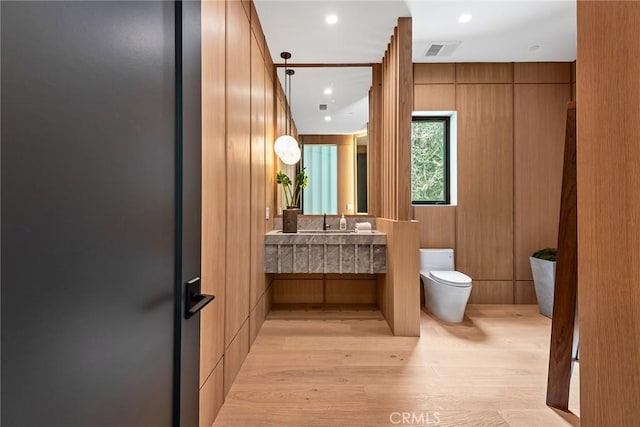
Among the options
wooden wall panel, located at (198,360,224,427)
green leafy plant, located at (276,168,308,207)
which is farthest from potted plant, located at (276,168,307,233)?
wooden wall panel, located at (198,360,224,427)

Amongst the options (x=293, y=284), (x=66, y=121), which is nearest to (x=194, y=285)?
(x=66, y=121)

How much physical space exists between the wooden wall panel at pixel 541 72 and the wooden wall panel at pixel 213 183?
141 inches

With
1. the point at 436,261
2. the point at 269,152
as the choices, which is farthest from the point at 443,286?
the point at 269,152

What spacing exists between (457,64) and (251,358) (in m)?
3.89

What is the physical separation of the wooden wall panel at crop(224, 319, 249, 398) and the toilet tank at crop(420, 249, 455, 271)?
2127 mm

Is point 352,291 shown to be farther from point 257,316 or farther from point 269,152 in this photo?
point 269,152

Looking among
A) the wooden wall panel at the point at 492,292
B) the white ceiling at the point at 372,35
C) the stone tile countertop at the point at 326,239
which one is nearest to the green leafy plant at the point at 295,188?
the white ceiling at the point at 372,35

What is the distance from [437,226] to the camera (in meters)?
3.77

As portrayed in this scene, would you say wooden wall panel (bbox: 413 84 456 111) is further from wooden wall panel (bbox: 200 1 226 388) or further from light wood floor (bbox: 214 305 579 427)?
wooden wall panel (bbox: 200 1 226 388)

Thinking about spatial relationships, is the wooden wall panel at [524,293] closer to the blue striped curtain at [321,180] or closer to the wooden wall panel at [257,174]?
the blue striped curtain at [321,180]

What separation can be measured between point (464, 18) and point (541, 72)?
164cm

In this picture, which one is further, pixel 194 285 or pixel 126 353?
pixel 194 285

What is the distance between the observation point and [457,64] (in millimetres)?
3766

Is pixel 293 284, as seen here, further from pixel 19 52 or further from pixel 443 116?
pixel 19 52
